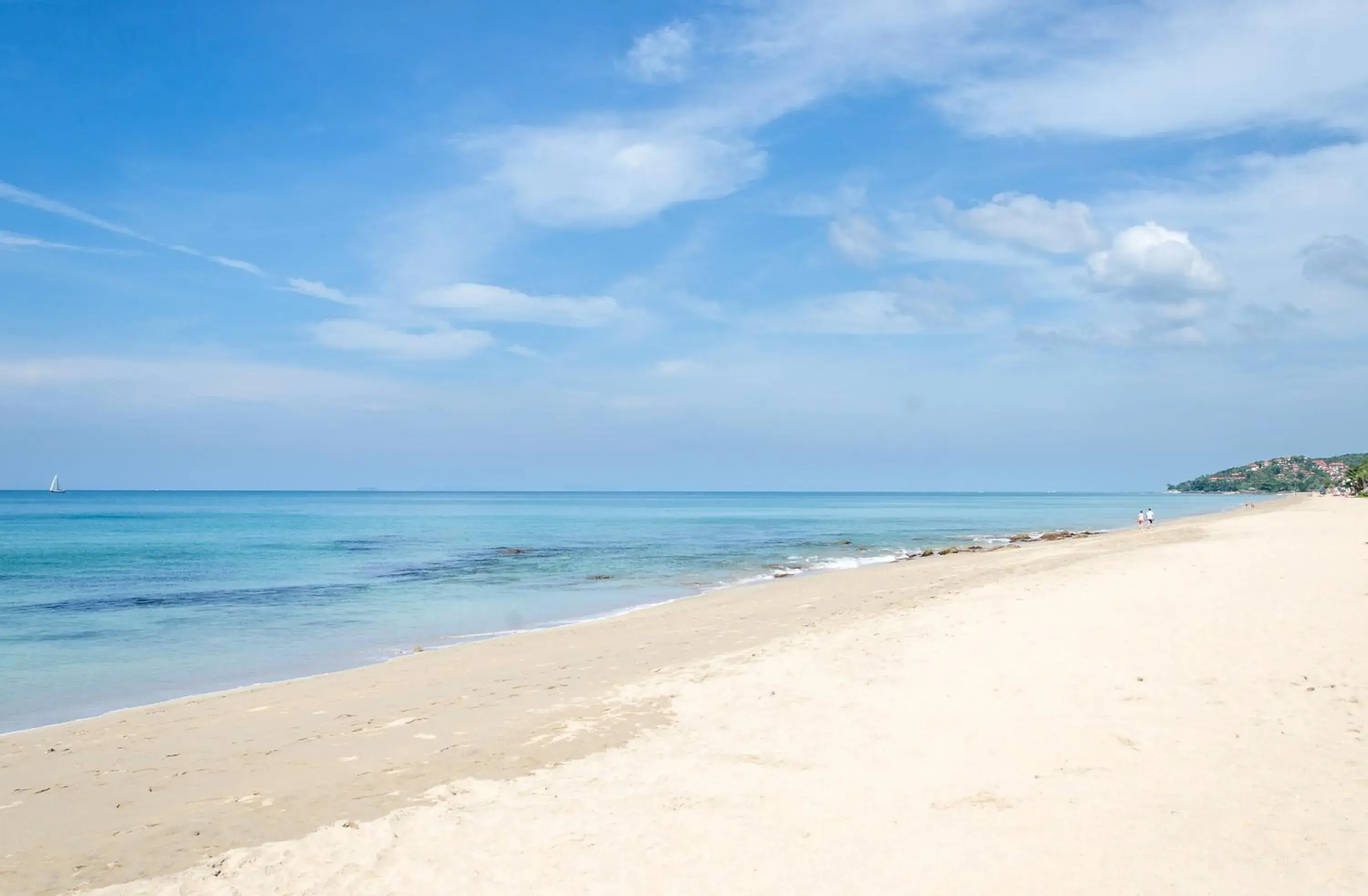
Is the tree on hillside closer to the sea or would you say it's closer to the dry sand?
the sea

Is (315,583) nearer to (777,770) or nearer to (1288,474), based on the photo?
(777,770)

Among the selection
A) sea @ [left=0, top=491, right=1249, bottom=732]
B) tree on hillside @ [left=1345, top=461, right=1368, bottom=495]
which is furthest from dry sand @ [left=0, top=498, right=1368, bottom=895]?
tree on hillside @ [left=1345, top=461, right=1368, bottom=495]

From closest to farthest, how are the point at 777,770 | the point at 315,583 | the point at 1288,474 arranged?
the point at 777,770, the point at 315,583, the point at 1288,474

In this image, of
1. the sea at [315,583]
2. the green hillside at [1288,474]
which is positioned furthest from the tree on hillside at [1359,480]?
the green hillside at [1288,474]

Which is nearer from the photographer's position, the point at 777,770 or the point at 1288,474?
the point at 777,770

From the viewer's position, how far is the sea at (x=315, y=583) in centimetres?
1451

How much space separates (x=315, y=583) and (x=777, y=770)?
25.6 m

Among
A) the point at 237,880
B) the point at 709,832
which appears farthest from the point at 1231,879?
the point at 237,880

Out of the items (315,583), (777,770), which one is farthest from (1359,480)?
(777,770)

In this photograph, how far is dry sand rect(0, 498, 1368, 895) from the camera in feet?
16.7

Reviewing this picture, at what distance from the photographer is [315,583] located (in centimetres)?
2834

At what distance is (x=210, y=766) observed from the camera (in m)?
8.02

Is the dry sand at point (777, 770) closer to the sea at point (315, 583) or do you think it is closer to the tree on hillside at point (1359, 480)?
the sea at point (315, 583)

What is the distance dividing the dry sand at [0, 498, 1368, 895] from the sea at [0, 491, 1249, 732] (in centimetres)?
369
